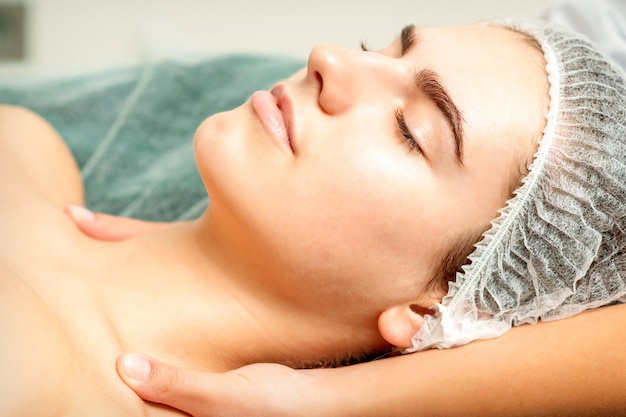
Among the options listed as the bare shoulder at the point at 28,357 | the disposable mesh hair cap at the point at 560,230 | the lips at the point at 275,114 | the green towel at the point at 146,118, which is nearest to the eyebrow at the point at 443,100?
the disposable mesh hair cap at the point at 560,230

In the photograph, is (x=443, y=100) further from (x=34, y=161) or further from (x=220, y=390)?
(x=34, y=161)

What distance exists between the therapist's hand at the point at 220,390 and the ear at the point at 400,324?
164mm

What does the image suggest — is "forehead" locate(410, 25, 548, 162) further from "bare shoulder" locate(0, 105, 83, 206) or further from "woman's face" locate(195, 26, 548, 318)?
"bare shoulder" locate(0, 105, 83, 206)

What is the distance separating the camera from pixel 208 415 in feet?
3.79

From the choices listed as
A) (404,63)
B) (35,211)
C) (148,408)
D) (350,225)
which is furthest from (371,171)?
(35,211)

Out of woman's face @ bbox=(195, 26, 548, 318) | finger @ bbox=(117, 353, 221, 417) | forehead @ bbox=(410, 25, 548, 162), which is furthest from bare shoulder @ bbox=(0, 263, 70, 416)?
forehead @ bbox=(410, 25, 548, 162)

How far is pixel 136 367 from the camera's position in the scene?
1.12 m

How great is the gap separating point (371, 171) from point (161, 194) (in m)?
0.83

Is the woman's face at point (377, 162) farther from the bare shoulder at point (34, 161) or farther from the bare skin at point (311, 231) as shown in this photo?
the bare shoulder at point (34, 161)

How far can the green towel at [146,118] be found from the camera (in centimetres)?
180

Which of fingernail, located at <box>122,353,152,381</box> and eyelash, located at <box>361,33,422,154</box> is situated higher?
eyelash, located at <box>361,33,422,154</box>

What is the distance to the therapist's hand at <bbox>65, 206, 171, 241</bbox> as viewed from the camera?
4.93 feet

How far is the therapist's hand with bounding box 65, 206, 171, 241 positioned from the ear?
24.5 inches

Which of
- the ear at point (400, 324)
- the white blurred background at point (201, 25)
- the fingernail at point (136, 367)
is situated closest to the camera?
the fingernail at point (136, 367)
